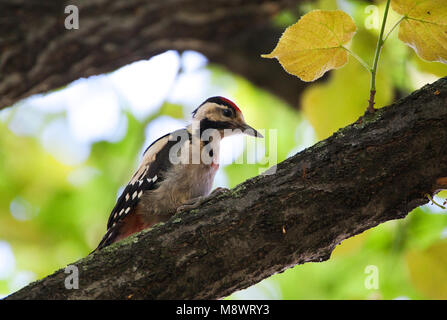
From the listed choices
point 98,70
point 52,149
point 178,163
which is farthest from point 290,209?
point 52,149

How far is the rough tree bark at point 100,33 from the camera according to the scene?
3.34m

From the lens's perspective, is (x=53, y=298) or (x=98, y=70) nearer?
(x=53, y=298)

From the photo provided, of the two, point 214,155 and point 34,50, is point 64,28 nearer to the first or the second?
point 34,50

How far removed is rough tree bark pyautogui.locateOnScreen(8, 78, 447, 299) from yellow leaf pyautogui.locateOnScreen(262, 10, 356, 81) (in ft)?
1.04

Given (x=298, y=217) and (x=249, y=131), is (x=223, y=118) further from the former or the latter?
Result: (x=298, y=217)

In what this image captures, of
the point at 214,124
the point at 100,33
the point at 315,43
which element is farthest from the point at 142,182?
the point at 315,43

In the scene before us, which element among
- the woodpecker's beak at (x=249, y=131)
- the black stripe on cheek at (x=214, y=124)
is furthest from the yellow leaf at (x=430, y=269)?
the black stripe on cheek at (x=214, y=124)

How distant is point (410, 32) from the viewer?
6.89 feet

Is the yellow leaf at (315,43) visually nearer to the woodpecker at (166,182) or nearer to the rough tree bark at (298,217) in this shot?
the rough tree bark at (298,217)

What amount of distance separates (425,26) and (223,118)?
6.02 feet

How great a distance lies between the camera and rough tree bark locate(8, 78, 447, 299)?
205 cm

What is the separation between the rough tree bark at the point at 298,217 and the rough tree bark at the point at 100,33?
5.73 ft

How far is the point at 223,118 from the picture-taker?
3.69 m
